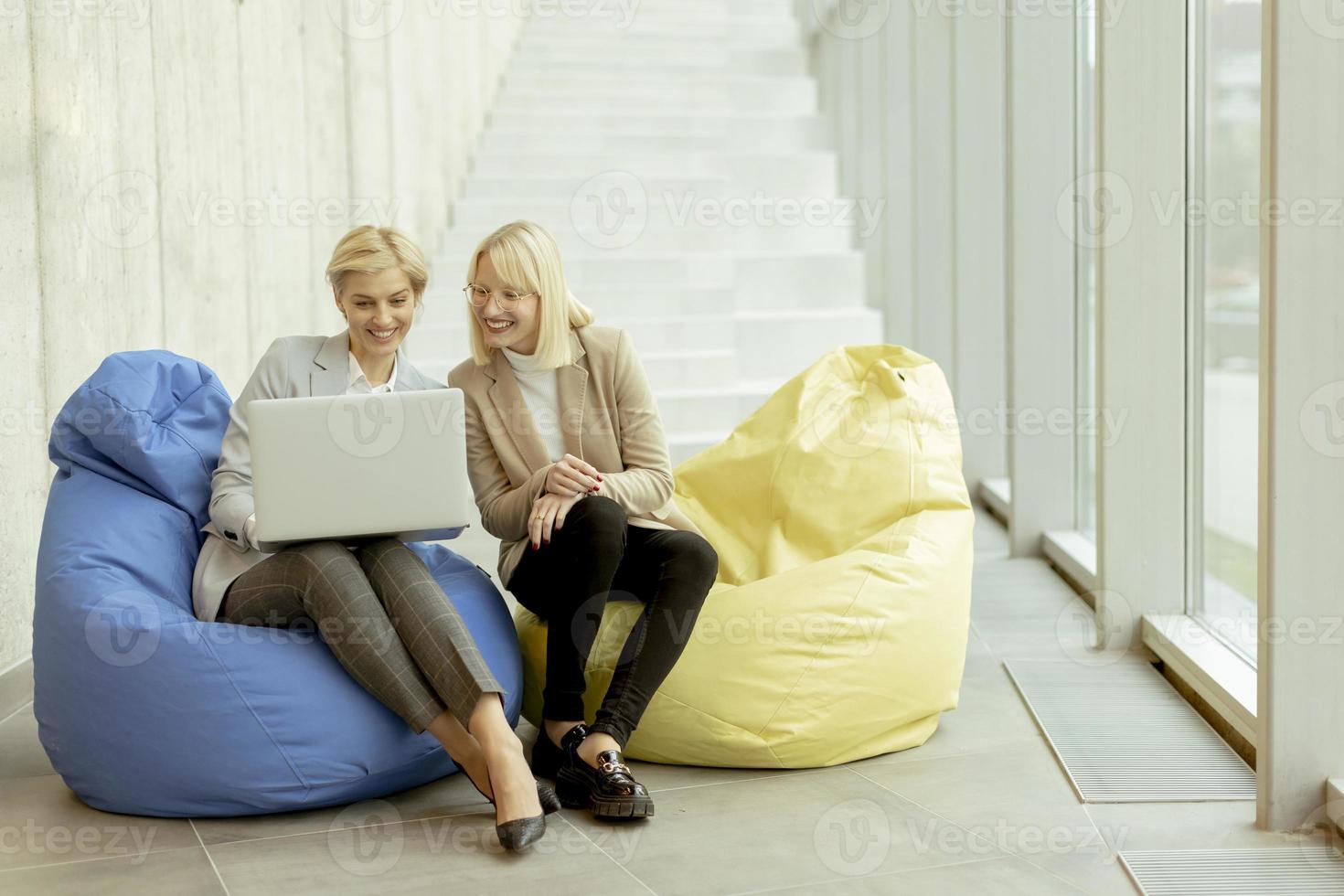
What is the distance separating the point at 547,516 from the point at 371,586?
1.05 feet

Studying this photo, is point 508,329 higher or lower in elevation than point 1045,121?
lower

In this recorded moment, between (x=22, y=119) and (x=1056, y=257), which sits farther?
(x=1056, y=257)

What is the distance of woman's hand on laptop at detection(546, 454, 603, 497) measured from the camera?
237cm

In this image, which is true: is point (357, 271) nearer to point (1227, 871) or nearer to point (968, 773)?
point (968, 773)

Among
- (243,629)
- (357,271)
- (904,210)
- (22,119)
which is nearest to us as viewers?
(243,629)

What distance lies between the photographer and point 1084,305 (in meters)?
4.16

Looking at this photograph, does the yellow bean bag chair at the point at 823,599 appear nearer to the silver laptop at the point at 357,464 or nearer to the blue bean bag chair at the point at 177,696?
the blue bean bag chair at the point at 177,696

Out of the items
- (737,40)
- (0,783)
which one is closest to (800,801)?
(0,783)

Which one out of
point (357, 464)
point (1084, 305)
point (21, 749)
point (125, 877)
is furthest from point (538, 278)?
point (1084, 305)

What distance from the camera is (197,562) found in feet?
7.95

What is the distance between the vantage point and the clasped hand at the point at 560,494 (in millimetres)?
2350

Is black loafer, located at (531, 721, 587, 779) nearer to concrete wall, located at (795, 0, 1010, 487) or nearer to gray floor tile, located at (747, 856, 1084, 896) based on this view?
gray floor tile, located at (747, 856, 1084, 896)

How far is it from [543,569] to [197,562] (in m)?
0.62

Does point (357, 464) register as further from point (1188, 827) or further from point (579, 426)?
point (1188, 827)
